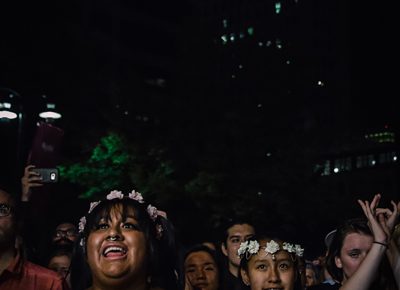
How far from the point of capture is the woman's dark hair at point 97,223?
3305 millimetres

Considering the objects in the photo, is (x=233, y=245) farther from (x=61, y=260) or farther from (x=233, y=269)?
(x=61, y=260)

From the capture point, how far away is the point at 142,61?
61312mm

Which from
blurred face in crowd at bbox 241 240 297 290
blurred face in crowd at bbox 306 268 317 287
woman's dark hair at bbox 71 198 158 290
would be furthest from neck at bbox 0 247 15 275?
blurred face in crowd at bbox 306 268 317 287

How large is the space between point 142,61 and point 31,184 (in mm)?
56823

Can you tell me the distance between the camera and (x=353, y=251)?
14.1 feet

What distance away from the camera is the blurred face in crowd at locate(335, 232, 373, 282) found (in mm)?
4246

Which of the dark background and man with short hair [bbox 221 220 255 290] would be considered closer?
man with short hair [bbox 221 220 255 290]

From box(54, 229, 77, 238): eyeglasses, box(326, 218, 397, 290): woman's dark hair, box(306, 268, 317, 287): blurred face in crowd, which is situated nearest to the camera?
box(326, 218, 397, 290): woman's dark hair

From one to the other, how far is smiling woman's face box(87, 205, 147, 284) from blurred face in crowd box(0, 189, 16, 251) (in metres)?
0.73

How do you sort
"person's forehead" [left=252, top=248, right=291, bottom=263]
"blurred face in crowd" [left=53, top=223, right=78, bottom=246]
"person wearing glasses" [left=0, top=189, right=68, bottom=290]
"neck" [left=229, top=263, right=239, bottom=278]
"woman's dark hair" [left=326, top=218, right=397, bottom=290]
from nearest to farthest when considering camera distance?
1. "person wearing glasses" [left=0, top=189, right=68, bottom=290]
2. "woman's dark hair" [left=326, top=218, right=397, bottom=290]
3. "person's forehead" [left=252, top=248, right=291, bottom=263]
4. "blurred face in crowd" [left=53, top=223, right=78, bottom=246]
5. "neck" [left=229, top=263, right=239, bottom=278]

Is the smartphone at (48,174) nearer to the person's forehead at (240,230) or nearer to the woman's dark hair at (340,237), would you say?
the person's forehead at (240,230)

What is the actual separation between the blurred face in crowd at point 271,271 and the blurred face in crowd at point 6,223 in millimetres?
1757

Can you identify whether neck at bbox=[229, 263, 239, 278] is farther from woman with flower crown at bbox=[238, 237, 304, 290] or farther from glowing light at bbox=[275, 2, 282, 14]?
glowing light at bbox=[275, 2, 282, 14]

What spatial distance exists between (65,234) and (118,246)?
361 centimetres
